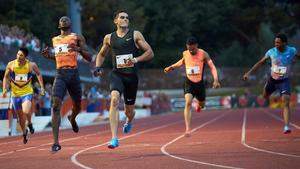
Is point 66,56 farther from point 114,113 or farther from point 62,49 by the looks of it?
point 114,113

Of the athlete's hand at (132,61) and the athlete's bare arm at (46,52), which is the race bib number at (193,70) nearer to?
the athlete's hand at (132,61)

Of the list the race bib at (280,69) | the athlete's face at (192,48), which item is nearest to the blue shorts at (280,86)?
the race bib at (280,69)

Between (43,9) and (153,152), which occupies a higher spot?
(43,9)

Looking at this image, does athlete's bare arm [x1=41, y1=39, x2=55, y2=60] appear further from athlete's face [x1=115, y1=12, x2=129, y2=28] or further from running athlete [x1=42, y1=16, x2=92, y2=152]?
athlete's face [x1=115, y1=12, x2=129, y2=28]

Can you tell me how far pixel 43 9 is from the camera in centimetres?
6047

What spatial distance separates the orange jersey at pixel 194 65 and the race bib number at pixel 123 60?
14.1 ft

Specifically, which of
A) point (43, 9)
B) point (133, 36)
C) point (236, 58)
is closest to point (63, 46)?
point (133, 36)

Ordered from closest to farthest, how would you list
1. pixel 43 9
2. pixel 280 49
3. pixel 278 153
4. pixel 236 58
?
pixel 278 153
pixel 280 49
pixel 43 9
pixel 236 58

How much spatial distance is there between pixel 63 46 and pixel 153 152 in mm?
2437

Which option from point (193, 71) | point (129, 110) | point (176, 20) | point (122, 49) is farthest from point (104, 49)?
point (176, 20)

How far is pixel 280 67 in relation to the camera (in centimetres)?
1717

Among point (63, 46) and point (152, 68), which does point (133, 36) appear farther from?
point (152, 68)

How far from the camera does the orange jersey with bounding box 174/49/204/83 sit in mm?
17611

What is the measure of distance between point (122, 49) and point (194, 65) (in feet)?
14.9
